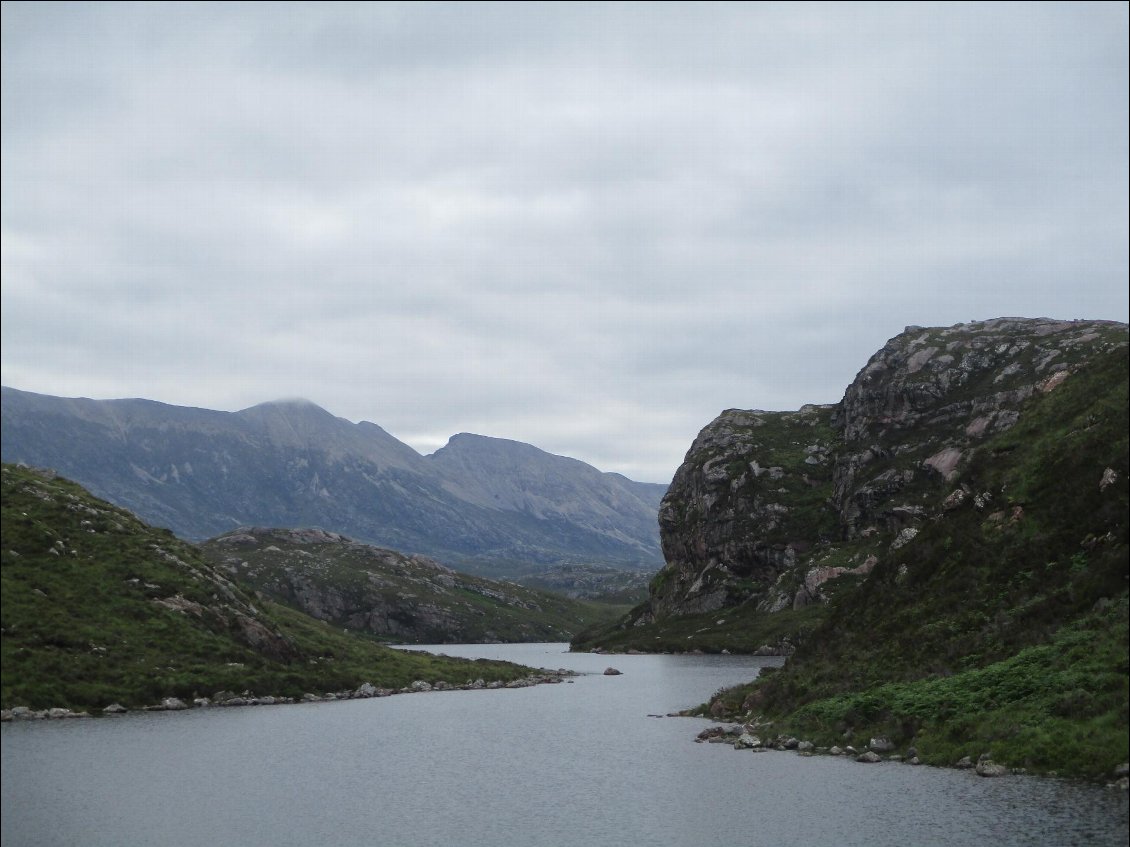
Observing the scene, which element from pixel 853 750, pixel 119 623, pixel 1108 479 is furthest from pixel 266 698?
pixel 1108 479

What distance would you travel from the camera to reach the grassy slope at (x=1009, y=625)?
2119 inches

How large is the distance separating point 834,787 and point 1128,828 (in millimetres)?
17809

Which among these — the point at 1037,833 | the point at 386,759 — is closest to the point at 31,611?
the point at 386,759

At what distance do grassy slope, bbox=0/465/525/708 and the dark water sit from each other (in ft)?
28.0

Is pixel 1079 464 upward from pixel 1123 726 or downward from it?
upward

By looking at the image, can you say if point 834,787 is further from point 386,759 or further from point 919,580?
point 386,759

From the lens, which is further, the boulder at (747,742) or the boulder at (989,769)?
the boulder at (747,742)

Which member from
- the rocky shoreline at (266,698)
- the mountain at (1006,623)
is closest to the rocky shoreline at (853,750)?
the mountain at (1006,623)

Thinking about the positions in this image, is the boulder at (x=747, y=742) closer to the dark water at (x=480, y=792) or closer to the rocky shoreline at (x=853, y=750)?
the rocky shoreline at (x=853, y=750)

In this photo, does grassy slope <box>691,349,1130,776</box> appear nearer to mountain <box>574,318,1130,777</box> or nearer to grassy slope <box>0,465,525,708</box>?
mountain <box>574,318,1130,777</box>

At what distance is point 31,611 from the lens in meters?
97.4

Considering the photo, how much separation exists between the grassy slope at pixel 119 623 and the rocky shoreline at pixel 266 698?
1.06m

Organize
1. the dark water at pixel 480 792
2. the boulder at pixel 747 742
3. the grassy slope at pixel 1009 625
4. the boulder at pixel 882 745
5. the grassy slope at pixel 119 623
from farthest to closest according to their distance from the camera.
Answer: the grassy slope at pixel 119 623 < the boulder at pixel 747 742 < the boulder at pixel 882 745 < the grassy slope at pixel 1009 625 < the dark water at pixel 480 792

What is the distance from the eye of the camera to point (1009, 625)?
65938mm
